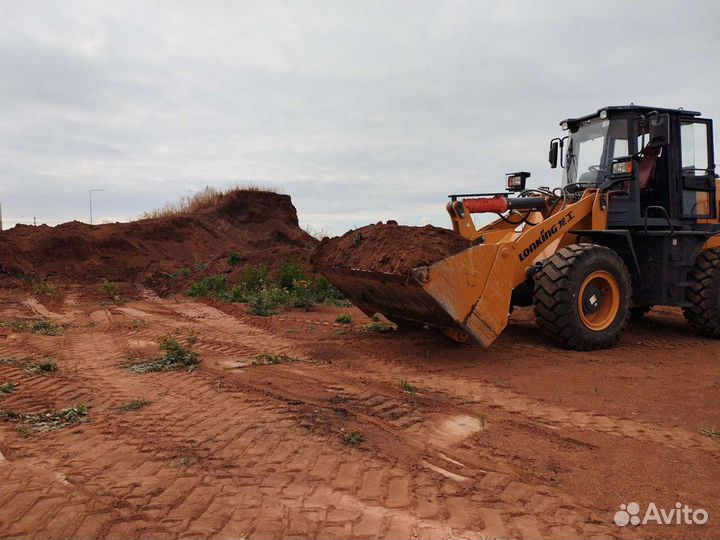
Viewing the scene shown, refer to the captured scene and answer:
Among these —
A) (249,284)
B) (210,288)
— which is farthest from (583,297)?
(210,288)

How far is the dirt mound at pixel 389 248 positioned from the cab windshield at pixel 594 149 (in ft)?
9.63

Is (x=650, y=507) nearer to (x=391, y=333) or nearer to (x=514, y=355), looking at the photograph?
(x=514, y=355)

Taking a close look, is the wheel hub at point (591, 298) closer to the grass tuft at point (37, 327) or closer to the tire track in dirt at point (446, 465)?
the tire track in dirt at point (446, 465)

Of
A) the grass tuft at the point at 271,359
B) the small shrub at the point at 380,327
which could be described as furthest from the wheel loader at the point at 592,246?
the grass tuft at the point at 271,359

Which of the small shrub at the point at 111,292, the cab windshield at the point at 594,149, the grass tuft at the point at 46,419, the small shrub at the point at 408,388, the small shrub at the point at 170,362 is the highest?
the cab windshield at the point at 594,149

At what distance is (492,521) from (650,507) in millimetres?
939

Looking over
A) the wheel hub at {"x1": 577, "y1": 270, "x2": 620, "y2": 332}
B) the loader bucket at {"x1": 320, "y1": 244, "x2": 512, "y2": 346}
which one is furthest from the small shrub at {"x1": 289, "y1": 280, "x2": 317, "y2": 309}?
the wheel hub at {"x1": 577, "y1": 270, "x2": 620, "y2": 332}

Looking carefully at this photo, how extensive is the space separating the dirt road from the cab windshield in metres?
2.63

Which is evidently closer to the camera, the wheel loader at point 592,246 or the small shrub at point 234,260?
the wheel loader at point 592,246

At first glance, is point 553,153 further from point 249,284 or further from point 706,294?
point 249,284

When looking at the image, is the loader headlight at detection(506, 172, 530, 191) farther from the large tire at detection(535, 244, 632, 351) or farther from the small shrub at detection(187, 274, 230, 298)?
the small shrub at detection(187, 274, 230, 298)

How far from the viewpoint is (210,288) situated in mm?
14453

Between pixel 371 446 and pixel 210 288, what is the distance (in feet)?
36.8

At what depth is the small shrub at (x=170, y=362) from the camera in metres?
6.14
